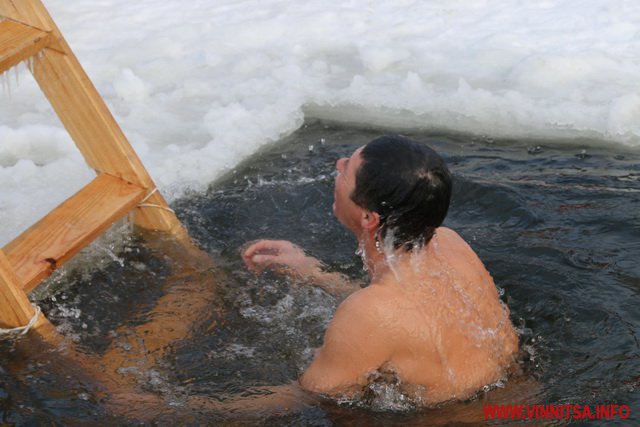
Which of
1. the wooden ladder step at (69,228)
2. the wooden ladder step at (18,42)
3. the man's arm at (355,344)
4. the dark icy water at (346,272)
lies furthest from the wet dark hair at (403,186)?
the wooden ladder step at (18,42)

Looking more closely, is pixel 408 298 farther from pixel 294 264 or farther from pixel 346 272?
pixel 346 272

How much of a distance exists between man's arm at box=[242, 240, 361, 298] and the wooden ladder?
0.50 m

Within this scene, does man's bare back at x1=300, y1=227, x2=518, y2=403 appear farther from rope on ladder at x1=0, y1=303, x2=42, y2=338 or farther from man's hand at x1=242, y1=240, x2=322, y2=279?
rope on ladder at x1=0, y1=303, x2=42, y2=338

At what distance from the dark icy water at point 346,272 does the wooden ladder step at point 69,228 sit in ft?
1.01

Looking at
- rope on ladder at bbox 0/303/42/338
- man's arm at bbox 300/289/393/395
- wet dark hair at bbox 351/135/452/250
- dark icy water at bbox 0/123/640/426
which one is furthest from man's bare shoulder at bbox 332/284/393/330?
rope on ladder at bbox 0/303/42/338

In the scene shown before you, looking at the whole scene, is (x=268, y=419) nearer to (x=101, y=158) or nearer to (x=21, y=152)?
(x=101, y=158)

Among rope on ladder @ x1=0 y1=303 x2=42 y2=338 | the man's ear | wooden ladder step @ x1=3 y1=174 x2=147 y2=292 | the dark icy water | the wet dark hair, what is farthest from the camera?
wooden ladder step @ x1=3 y1=174 x2=147 y2=292

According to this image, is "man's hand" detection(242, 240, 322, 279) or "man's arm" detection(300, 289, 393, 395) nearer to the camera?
"man's arm" detection(300, 289, 393, 395)

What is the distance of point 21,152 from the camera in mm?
4883

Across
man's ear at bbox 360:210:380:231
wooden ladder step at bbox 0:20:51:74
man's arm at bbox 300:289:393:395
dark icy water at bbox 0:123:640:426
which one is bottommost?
dark icy water at bbox 0:123:640:426

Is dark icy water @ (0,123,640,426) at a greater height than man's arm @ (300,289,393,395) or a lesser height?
lesser

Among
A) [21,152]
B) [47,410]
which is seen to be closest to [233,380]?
[47,410]

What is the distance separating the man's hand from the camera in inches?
139

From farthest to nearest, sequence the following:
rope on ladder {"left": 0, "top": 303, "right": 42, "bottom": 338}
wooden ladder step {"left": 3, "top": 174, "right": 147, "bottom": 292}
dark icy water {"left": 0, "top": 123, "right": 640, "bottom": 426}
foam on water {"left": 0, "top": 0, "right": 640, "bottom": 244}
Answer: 1. foam on water {"left": 0, "top": 0, "right": 640, "bottom": 244}
2. wooden ladder step {"left": 3, "top": 174, "right": 147, "bottom": 292}
3. rope on ladder {"left": 0, "top": 303, "right": 42, "bottom": 338}
4. dark icy water {"left": 0, "top": 123, "right": 640, "bottom": 426}
